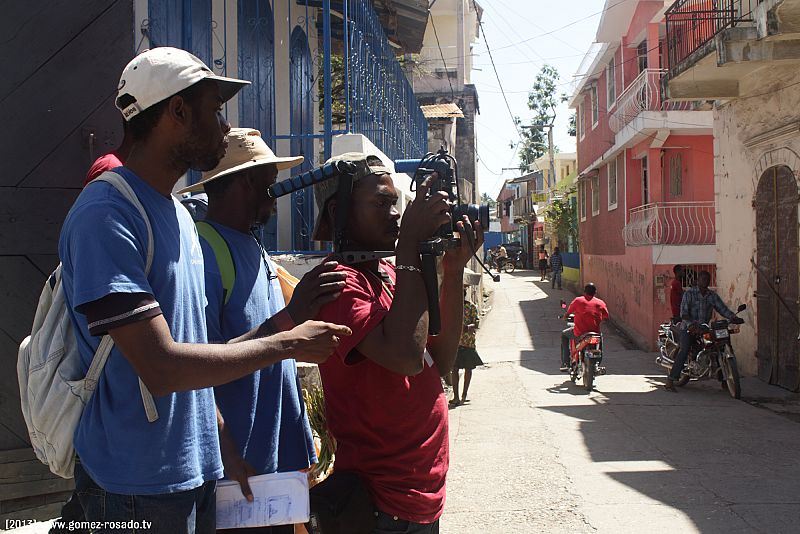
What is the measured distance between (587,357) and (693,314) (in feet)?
5.15

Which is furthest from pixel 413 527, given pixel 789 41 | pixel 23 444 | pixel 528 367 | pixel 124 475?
pixel 528 367

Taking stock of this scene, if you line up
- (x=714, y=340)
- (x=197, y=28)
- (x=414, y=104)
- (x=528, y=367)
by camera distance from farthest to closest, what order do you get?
(x=528, y=367), (x=414, y=104), (x=714, y=340), (x=197, y=28)

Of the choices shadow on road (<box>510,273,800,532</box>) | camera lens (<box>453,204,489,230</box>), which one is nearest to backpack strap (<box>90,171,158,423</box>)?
camera lens (<box>453,204,489,230</box>)

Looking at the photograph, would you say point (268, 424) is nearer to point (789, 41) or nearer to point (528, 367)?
point (789, 41)

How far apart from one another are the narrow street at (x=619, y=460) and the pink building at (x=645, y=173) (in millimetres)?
4412

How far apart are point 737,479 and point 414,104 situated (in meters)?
7.08

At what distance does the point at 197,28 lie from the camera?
18.2 ft

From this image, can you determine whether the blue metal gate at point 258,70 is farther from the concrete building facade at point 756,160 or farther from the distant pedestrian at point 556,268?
the distant pedestrian at point 556,268

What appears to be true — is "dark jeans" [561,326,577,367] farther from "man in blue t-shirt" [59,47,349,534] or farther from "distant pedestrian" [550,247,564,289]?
"distant pedestrian" [550,247,564,289]

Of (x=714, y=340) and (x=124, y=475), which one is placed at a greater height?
(x=124, y=475)

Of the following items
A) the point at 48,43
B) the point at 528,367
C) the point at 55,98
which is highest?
the point at 48,43

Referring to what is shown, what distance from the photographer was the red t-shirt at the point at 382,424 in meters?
2.19

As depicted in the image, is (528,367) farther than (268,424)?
Yes

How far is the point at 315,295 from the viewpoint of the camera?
6.98 feet
